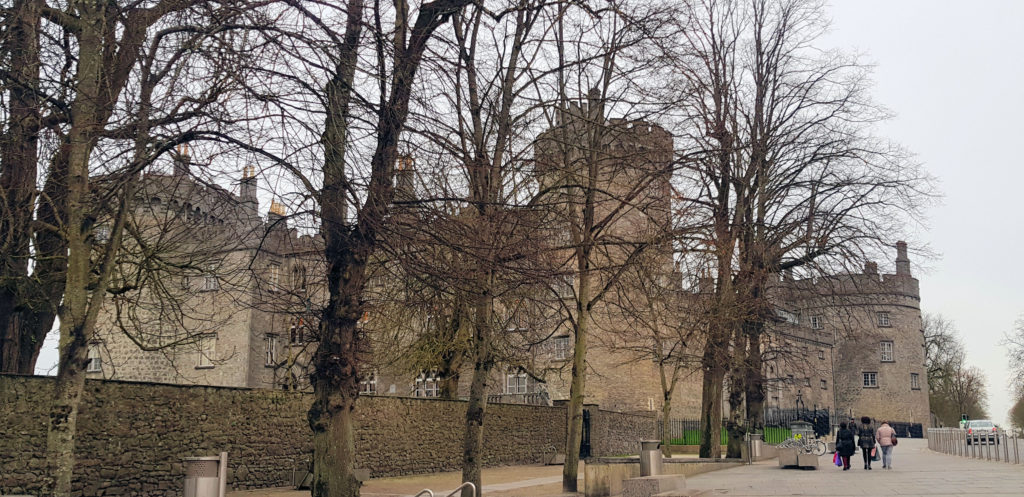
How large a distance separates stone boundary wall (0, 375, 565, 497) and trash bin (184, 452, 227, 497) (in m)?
6.82

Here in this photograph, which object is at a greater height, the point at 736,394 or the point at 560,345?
A: the point at 560,345

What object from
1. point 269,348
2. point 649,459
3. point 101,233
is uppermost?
point 101,233

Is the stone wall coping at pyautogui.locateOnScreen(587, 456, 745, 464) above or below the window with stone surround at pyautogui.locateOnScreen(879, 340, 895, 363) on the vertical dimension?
below

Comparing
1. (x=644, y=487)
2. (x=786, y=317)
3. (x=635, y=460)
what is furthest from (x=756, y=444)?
(x=786, y=317)

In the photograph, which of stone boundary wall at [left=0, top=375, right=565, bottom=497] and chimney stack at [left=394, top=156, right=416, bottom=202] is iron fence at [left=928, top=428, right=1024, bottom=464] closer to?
stone boundary wall at [left=0, top=375, right=565, bottom=497]

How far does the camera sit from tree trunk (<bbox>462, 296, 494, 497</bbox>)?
50.3ft

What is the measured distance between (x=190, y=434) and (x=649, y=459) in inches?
356

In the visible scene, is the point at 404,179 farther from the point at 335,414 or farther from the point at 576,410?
the point at 576,410

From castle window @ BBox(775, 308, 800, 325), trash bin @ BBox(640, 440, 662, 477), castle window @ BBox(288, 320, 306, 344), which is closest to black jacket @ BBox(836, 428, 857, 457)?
castle window @ BBox(775, 308, 800, 325)

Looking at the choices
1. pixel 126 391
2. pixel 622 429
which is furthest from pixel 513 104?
pixel 622 429

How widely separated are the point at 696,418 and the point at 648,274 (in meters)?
35.9

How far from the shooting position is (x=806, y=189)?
28.2 meters

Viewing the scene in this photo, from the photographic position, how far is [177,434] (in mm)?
18062

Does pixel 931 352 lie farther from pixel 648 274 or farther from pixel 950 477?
pixel 648 274
